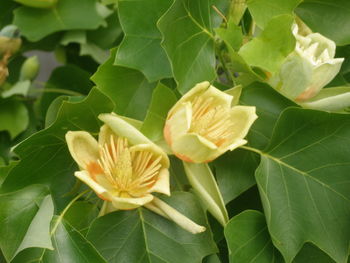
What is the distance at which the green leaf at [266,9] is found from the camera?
458 millimetres

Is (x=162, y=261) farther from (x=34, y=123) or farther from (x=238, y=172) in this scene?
(x=34, y=123)

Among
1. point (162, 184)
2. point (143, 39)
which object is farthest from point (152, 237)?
point (143, 39)

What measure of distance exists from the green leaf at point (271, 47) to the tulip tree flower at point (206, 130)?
0.05 metres

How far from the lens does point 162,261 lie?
0.40 meters

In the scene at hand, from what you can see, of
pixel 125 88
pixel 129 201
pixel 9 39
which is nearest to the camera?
pixel 129 201

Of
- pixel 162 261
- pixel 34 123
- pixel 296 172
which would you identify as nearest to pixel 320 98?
pixel 296 172

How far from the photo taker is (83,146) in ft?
1.32

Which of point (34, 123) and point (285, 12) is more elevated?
point (285, 12)

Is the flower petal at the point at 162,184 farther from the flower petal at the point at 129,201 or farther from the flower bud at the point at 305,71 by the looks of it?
the flower bud at the point at 305,71

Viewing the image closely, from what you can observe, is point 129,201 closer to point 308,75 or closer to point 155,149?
point 155,149

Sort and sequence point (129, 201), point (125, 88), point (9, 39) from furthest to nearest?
point (9, 39) < point (125, 88) < point (129, 201)

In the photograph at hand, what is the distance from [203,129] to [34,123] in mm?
351

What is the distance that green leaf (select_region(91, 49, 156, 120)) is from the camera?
1.50 feet

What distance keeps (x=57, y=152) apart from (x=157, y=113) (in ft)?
0.28
